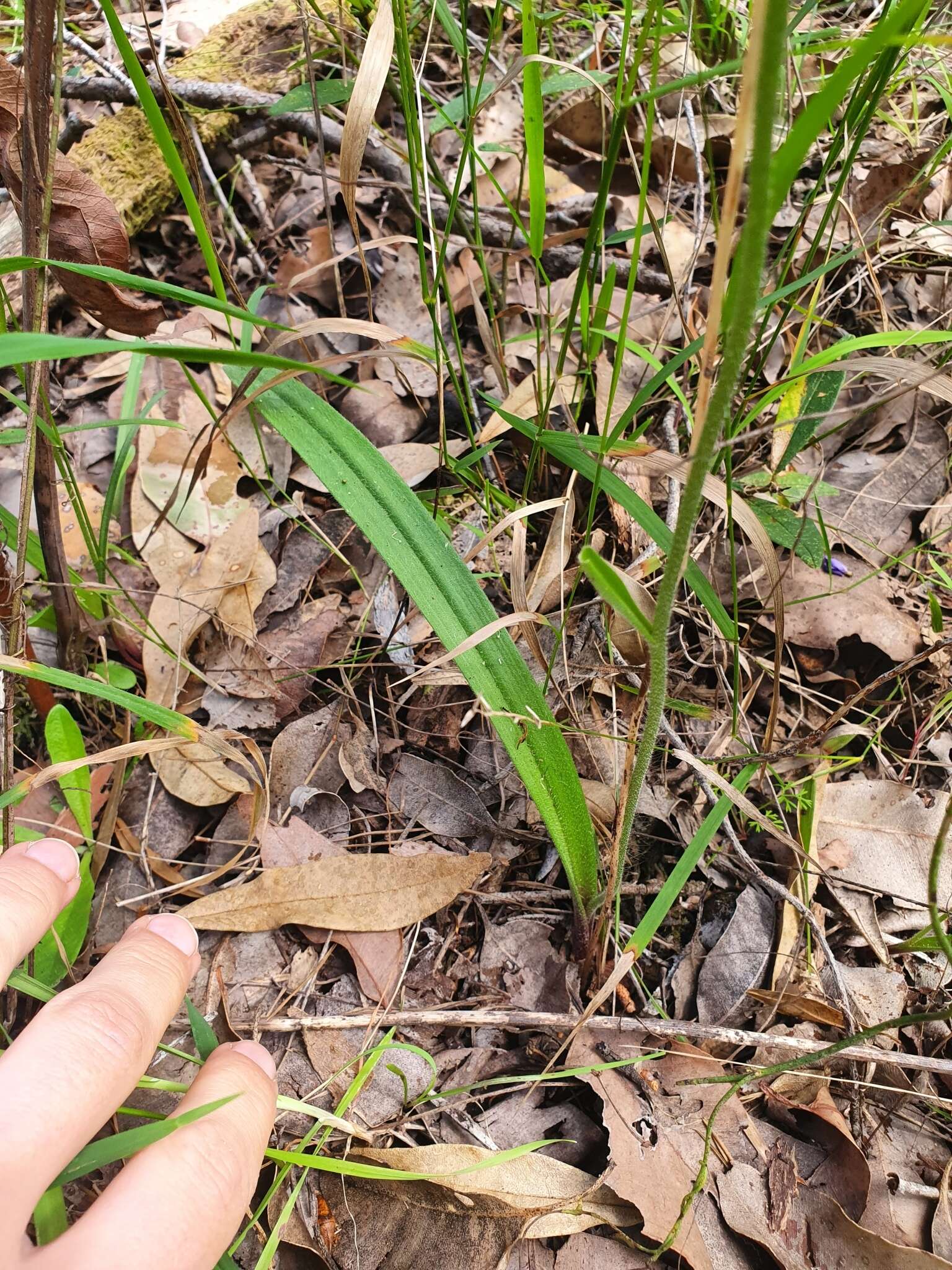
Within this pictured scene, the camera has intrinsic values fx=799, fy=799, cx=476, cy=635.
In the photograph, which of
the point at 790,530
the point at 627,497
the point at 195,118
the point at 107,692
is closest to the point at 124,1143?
the point at 107,692

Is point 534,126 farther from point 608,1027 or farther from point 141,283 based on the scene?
point 608,1027

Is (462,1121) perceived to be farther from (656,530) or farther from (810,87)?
(810,87)

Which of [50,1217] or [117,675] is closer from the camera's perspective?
[50,1217]

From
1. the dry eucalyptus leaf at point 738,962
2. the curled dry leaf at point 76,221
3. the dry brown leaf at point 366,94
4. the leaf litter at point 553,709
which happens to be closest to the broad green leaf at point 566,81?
the leaf litter at point 553,709

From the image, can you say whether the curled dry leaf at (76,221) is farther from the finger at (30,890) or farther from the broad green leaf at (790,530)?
the broad green leaf at (790,530)

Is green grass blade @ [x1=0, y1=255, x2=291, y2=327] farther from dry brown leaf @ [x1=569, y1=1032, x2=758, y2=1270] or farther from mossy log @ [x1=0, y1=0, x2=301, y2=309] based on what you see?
mossy log @ [x1=0, y1=0, x2=301, y2=309]

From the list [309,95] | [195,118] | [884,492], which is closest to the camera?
[309,95]

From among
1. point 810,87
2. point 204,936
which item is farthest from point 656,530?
point 810,87

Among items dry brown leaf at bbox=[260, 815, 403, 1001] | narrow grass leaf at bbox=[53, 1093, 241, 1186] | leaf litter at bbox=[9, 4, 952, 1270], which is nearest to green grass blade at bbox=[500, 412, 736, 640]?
leaf litter at bbox=[9, 4, 952, 1270]
